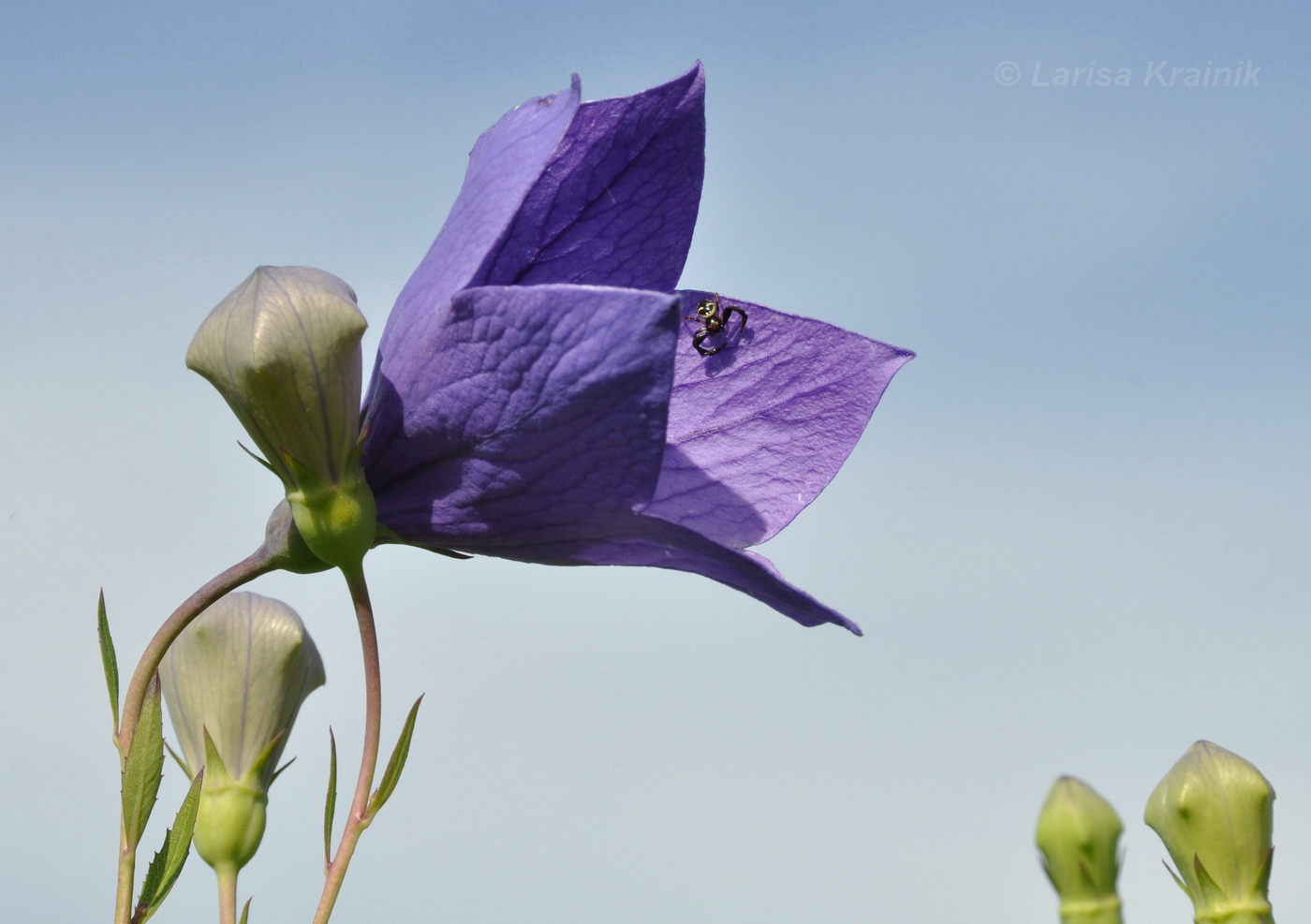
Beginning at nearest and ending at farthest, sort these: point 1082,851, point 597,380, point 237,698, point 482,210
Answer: point 1082,851
point 597,380
point 482,210
point 237,698

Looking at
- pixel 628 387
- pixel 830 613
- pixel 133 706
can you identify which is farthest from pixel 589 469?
pixel 133 706

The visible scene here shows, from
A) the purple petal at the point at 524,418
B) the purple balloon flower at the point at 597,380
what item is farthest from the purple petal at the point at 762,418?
the purple petal at the point at 524,418

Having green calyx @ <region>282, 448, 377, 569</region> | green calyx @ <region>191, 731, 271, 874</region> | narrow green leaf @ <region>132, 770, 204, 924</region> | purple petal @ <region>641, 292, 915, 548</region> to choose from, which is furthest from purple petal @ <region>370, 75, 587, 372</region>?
green calyx @ <region>191, 731, 271, 874</region>

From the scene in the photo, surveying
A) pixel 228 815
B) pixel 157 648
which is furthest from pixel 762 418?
pixel 228 815

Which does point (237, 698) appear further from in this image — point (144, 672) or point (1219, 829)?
point (1219, 829)

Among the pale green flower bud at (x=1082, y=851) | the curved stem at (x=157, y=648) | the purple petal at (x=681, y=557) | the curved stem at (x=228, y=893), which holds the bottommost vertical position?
the curved stem at (x=228, y=893)

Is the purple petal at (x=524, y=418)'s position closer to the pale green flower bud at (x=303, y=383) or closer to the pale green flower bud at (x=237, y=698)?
the pale green flower bud at (x=303, y=383)
